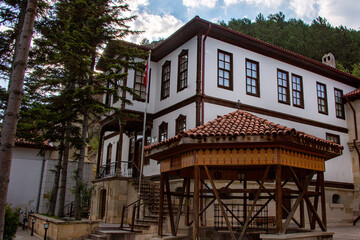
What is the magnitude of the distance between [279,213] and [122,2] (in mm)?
12853

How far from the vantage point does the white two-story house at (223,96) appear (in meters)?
16.5

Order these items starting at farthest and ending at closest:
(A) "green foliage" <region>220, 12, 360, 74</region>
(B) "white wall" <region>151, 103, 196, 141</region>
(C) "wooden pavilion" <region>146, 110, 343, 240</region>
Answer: (A) "green foliage" <region>220, 12, 360, 74</region> < (B) "white wall" <region>151, 103, 196, 141</region> < (C) "wooden pavilion" <region>146, 110, 343, 240</region>

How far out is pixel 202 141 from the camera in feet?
24.2

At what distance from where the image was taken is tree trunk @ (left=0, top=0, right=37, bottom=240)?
6219mm

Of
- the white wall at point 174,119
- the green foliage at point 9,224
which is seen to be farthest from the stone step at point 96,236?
the white wall at point 174,119

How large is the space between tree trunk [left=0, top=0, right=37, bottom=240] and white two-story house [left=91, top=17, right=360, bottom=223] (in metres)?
9.59

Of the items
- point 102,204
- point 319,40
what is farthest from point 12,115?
point 319,40

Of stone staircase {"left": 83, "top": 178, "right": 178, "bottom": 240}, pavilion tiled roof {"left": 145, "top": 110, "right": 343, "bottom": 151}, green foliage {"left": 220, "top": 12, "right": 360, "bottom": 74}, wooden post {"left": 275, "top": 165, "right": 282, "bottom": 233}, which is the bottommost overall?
stone staircase {"left": 83, "top": 178, "right": 178, "bottom": 240}

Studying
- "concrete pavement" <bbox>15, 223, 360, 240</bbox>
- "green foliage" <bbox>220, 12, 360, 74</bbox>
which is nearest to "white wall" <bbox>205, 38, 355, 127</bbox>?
"concrete pavement" <bbox>15, 223, 360, 240</bbox>

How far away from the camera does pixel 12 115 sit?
6535mm

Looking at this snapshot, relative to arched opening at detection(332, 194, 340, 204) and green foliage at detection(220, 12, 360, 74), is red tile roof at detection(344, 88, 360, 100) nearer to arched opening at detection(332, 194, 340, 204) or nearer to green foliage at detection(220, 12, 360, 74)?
arched opening at detection(332, 194, 340, 204)

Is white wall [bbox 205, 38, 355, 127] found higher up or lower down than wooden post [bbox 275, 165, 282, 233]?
higher up

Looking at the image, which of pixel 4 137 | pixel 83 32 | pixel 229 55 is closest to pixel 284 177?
pixel 4 137

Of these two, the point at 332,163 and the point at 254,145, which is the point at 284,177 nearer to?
the point at 254,145
